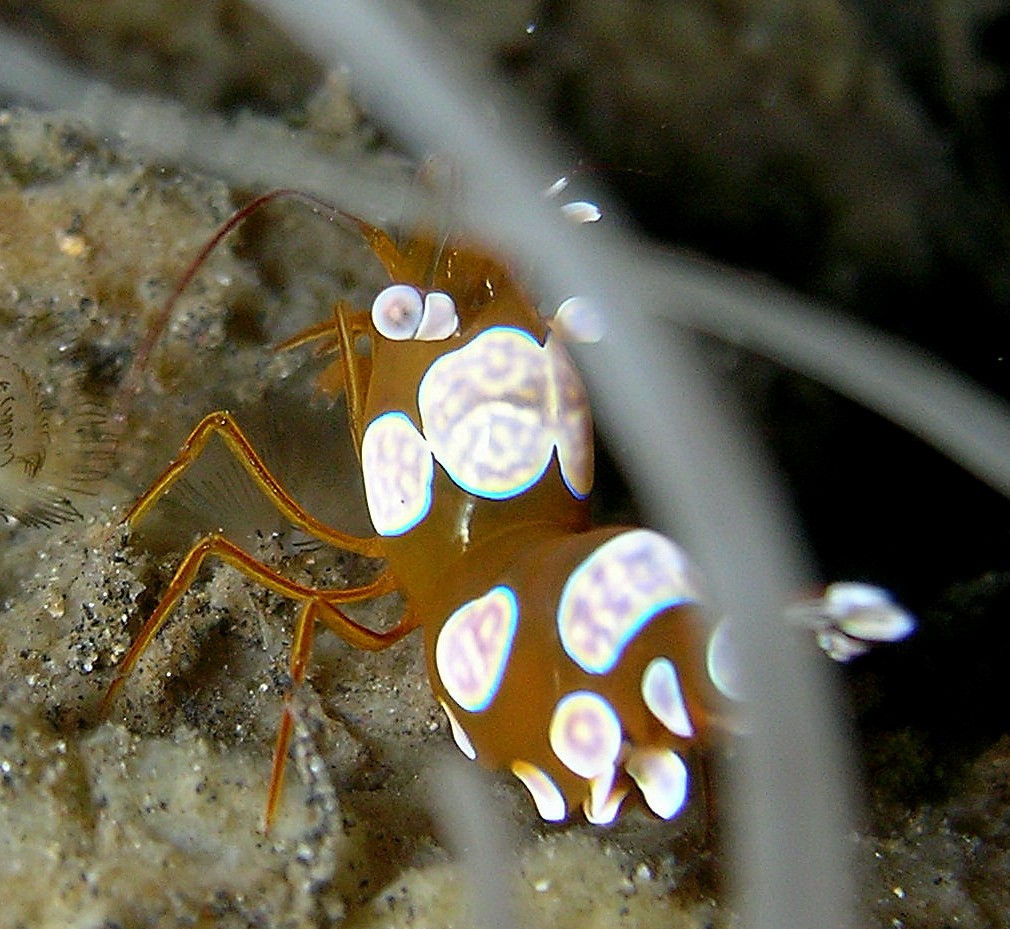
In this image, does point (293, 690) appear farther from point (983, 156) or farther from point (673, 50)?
point (983, 156)

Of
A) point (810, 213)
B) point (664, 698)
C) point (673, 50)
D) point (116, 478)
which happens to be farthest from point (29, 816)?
point (810, 213)

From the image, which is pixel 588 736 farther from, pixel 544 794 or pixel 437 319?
pixel 437 319

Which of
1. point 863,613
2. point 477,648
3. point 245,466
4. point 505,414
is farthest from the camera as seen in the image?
point 245,466

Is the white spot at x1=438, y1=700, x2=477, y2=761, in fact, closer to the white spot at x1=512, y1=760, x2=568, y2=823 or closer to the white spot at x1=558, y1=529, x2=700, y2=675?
the white spot at x1=512, y1=760, x2=568, y2=823

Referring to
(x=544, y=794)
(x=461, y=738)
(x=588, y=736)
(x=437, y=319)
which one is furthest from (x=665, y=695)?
(x=437, y=319)

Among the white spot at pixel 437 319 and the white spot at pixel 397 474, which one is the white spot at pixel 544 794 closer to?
the white spot at pixel 397 474
